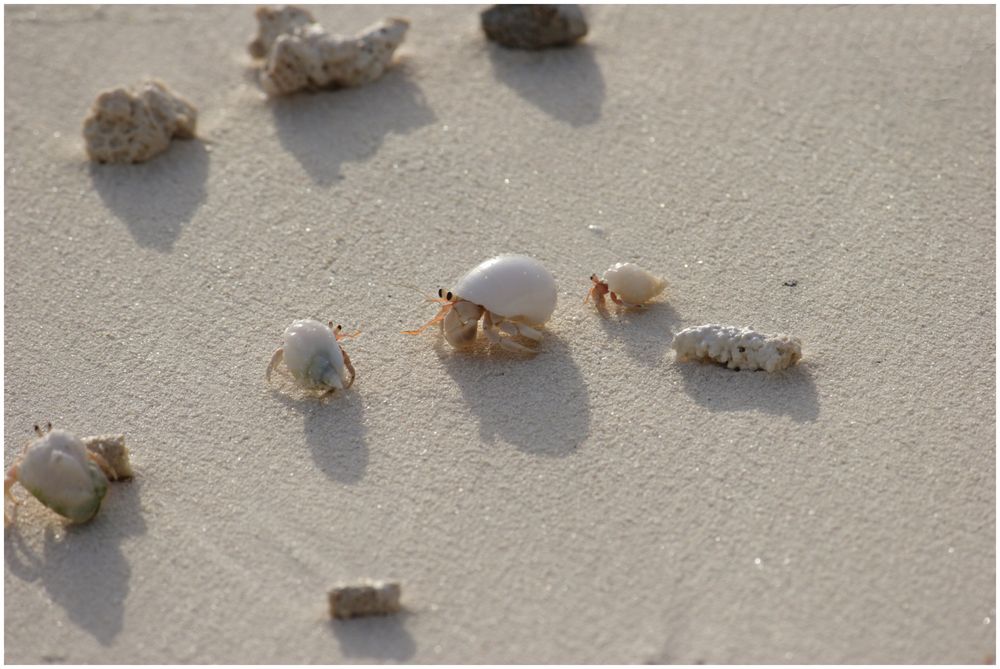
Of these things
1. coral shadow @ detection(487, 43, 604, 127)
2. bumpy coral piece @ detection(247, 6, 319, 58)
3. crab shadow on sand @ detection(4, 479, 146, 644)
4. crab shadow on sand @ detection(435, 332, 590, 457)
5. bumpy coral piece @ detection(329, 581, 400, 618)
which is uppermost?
bumpy coral piece @ detection(247, 6, 319, 58)

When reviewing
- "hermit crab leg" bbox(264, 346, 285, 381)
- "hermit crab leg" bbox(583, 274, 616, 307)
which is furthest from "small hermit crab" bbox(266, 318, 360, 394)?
"hermit crab leg" bbox(583, 274, 616, 307)

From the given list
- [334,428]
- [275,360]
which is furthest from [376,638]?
[275,360]

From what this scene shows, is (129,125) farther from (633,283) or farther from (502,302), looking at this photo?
(633,283)

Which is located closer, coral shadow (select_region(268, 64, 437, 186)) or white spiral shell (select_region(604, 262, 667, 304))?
white spiral shell (select_region(604, 262, 667, 304))

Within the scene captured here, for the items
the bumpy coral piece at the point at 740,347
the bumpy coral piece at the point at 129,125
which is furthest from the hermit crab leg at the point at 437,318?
the bumpy coral piece at the point at 129,125

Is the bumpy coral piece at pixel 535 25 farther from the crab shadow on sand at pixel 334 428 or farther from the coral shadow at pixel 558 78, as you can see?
the crab shadow on sand at pixel 334 428

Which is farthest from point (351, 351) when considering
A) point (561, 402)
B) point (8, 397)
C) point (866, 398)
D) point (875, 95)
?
point (875, 95)

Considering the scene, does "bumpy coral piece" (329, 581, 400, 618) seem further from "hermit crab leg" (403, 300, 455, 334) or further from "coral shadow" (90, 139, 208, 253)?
"coral shadow" (90, 139, 208, 253)
